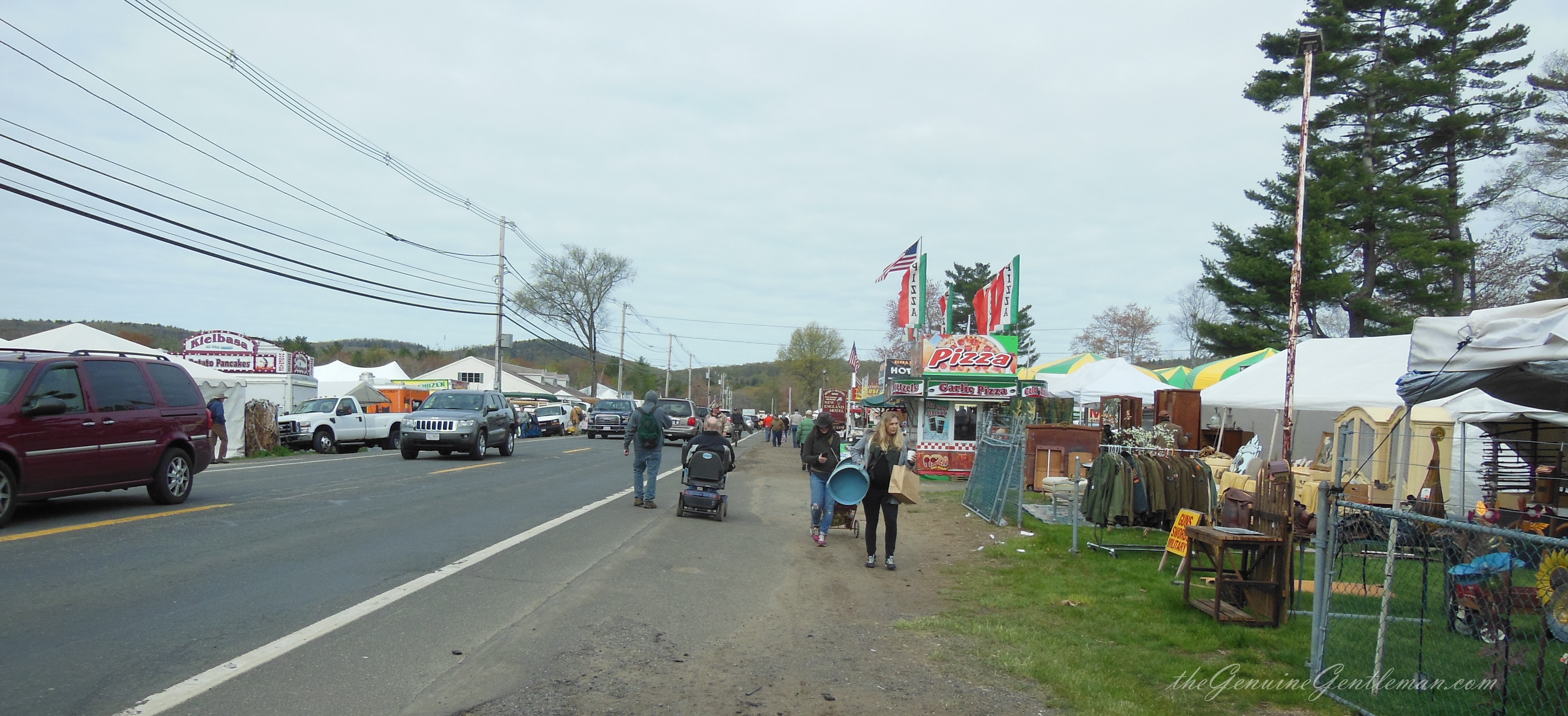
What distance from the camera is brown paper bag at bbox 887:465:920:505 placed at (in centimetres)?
1057

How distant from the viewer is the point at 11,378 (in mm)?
9742

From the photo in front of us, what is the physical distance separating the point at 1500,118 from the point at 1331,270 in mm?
6971

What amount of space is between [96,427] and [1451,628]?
1333 cm

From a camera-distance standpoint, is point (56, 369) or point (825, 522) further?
point (825, 522)

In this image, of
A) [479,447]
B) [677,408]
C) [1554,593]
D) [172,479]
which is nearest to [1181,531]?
[1554,593]

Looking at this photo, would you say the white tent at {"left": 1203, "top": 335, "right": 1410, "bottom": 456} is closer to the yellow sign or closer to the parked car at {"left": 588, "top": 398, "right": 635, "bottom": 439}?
the yellow sign

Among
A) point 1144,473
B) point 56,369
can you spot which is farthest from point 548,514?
point 1144,473

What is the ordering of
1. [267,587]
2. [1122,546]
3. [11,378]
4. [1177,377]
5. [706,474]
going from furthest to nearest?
[1177,377], [706,474], [1122,546], [11,378], [267,587]

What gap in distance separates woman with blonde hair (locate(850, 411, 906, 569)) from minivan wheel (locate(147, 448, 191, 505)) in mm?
8879

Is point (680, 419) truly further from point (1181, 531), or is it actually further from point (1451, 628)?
point (1451, 628)

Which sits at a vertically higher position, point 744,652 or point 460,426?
point 460,426

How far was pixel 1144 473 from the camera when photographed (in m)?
12.0

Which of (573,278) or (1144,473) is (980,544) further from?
(573,278)

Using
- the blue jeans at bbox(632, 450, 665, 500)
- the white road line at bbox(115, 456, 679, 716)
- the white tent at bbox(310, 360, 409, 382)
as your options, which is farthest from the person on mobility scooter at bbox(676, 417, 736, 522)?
the white tent at bbox(310, 360, 409, 382)
